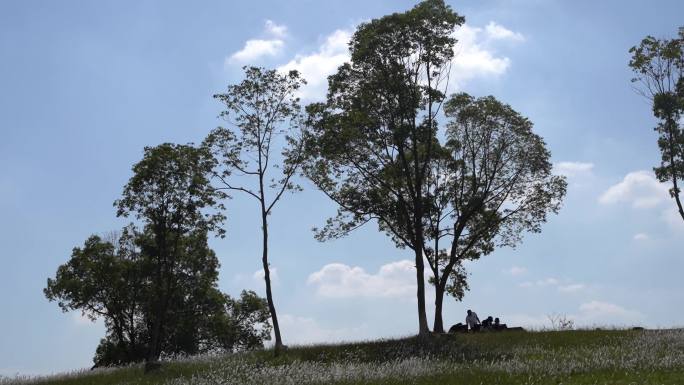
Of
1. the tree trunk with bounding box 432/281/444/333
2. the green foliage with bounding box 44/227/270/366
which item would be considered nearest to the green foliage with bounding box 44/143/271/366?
the green foliage with bounding box 44/227/270/366

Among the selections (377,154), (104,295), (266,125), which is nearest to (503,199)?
(377,154)

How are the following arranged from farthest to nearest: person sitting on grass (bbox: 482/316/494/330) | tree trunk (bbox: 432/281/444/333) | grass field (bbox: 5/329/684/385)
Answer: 1. person sitting on grass (bbox: 482/316/494/330)
2. tree trunk (bbox: 432/281/444/333)
3. grass field (bbox: 5/329/684/385)

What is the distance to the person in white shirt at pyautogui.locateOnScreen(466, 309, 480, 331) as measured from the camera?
38.3m

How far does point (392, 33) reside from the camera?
37.2 metres

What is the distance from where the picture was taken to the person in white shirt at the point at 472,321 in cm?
3831

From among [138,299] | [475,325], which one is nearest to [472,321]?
[475,325]

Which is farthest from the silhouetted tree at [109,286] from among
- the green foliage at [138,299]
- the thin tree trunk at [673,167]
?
the thin tree trunk at [673,167]

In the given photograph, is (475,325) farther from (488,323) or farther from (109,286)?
(109,286)

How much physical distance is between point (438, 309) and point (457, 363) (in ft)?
44.2

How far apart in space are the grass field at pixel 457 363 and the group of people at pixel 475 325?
3441 millimetres

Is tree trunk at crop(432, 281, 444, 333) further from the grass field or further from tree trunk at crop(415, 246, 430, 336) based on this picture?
tree trunk at crop(415, 246, 430, 336)

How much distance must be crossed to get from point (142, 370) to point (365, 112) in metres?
18.2

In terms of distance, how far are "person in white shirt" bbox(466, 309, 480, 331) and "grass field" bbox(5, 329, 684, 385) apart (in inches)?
135

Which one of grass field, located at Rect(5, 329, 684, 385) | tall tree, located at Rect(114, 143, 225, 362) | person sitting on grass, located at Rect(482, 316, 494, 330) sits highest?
tall tree, located at Rect(114, 143, 225, 362)
